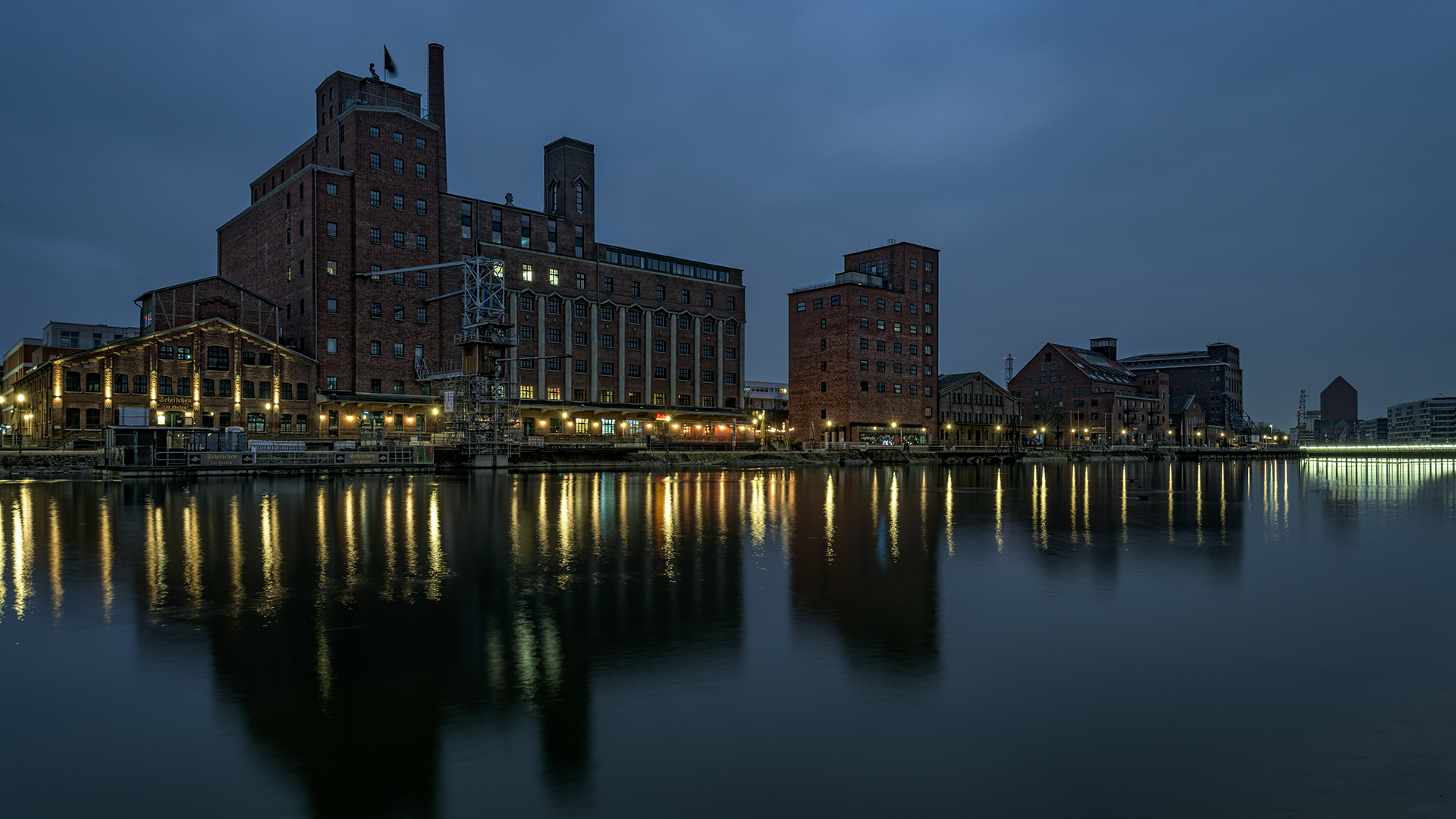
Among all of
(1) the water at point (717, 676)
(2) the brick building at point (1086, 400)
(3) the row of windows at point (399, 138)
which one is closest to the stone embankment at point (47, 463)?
(3) the row of windows at point (399, 138)

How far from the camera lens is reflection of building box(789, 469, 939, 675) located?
467 inches

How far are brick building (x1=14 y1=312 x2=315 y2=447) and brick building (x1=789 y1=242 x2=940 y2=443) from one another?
64.5 metres

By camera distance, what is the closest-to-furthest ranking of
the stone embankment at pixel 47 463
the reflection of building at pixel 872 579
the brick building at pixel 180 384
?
the reflection of building at pixel 872 579 → the stone embankment at pixel 47 463 → the brick building at pixel 180 384

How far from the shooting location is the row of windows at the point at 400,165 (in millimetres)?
77625

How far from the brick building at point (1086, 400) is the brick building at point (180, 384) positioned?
4668 inches

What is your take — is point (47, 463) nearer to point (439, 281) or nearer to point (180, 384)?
point (180, 384)

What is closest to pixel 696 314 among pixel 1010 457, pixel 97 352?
pixel 1010 457

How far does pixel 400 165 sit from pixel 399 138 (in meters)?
2.74

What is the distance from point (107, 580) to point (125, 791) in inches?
499

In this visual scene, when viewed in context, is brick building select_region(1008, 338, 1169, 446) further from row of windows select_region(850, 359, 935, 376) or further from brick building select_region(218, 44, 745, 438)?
brick building select_region(218, 44, 745, 438)

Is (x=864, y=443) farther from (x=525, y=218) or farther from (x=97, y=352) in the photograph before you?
(x=97, y=352)

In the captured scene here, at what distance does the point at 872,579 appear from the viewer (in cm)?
1728

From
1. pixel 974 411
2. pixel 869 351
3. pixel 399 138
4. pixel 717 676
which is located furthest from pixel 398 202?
pixel 974 411

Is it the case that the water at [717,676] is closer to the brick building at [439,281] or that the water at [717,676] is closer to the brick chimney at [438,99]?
the brick building at [439,281]
